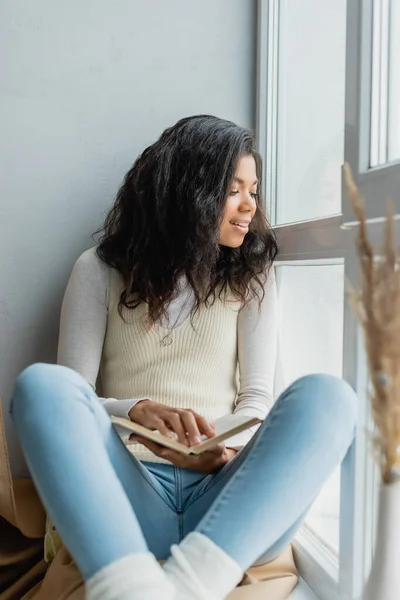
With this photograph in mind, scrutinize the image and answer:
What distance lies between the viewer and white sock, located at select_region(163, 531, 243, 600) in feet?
2.78

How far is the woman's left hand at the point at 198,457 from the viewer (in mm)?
1175

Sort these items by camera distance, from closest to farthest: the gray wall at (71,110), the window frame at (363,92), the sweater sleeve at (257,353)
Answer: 1. the window frame at (363,92)
2. the sweater sleeve at (257,353)
3. the gray wall at (71,110)

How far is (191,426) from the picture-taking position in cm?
111

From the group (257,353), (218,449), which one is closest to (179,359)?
(257,353)

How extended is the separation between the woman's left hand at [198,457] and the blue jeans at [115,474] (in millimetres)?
114

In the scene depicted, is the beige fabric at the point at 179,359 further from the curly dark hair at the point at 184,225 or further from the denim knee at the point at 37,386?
the denim knee at the point at 37,386

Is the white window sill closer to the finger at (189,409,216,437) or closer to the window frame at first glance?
the finger at (189,409,216,437)

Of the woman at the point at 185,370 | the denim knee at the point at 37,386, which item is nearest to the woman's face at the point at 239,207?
the woman at the point at 185,370

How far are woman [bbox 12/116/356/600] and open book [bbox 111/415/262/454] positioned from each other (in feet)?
0.09

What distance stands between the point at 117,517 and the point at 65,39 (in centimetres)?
116

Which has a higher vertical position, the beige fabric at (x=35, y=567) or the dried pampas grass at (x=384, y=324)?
the dried pampas grass at (x=384, y=324)

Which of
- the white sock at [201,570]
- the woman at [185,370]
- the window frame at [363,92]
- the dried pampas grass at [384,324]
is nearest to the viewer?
the dried pampas grass at [384,324]

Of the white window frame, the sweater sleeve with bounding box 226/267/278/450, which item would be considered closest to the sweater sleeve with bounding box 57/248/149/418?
the sweater sleeve with bounding box 226/267/278/450

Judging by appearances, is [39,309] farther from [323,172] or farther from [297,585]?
[297,585]
